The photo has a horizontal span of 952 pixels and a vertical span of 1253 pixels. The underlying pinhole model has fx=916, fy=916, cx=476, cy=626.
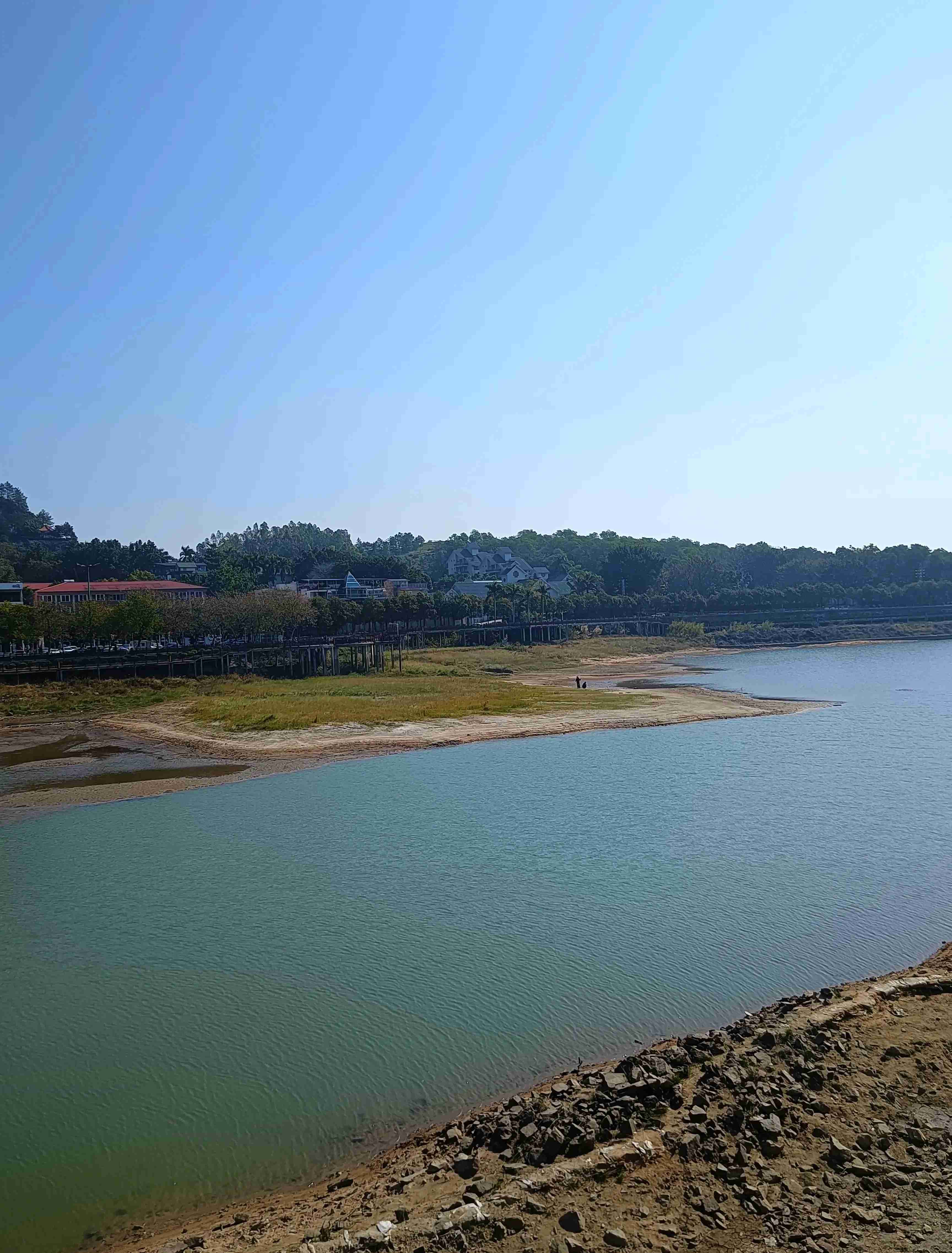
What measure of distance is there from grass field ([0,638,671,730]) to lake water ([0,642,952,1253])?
1281 cm

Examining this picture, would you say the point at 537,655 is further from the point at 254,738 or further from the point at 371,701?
the point at 254,738

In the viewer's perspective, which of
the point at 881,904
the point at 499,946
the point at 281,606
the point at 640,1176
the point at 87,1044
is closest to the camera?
the point at 640,1176

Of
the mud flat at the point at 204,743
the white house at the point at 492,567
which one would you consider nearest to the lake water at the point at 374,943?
the mud flat at the point at 204,743

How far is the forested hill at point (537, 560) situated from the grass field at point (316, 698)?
128ft

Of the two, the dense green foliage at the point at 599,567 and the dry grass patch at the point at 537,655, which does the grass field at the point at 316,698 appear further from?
the dense green foliage at the point at 599,567

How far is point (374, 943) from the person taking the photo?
56.1 feet

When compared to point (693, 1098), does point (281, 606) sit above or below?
above

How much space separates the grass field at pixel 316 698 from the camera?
44500mm

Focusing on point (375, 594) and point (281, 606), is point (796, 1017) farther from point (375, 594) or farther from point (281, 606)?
point (375, 594)

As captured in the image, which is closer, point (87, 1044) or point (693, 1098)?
point (693, 1098)

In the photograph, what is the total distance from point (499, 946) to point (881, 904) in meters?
7.81

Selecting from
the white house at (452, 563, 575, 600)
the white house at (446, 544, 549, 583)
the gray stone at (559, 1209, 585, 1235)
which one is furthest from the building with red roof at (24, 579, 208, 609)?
the gray stone at (559, 1209, 585, 1235)

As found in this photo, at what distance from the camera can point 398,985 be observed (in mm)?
15242

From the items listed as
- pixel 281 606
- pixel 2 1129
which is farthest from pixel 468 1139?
pixel 281 606
